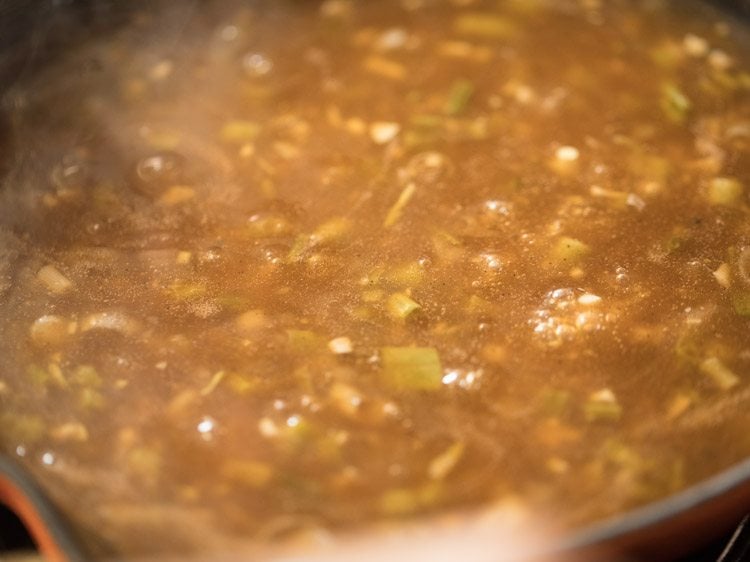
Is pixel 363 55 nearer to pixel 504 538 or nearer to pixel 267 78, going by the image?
pixel 267 78

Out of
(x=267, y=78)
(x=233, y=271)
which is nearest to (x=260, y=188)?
(x=233, y=271)

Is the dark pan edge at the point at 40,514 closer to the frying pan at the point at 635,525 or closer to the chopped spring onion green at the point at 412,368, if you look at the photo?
the frying pan at the point at 635,525

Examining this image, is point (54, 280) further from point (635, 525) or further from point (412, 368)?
point (635, 525)

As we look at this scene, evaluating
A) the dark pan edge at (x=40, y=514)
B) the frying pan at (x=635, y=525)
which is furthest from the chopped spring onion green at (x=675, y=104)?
the dark pan edge at (x=40, y=514)

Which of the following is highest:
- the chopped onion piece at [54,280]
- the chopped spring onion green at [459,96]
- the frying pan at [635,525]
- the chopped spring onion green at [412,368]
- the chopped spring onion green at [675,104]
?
the chopped spring onion green at [459,96]

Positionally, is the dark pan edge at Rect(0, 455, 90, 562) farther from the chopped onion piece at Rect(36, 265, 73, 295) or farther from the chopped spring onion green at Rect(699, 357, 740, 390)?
the chopped spring onion green at Rect(699, 357, 740, 390)

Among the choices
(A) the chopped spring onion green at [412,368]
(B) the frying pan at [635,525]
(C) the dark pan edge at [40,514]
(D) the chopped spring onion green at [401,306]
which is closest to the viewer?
(B) the frying pan at [635,525]

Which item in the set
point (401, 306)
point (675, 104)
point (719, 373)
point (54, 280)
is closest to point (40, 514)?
point (54, 280)
